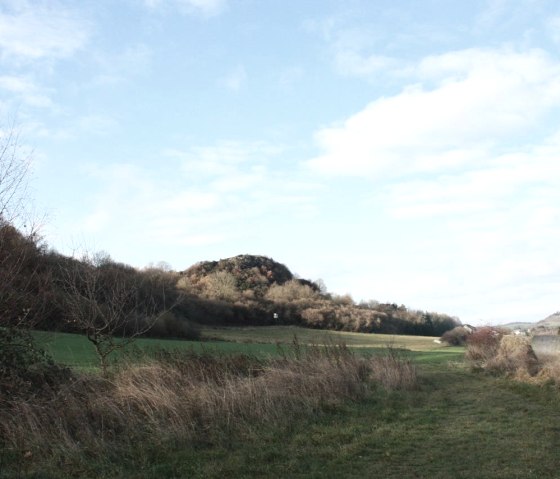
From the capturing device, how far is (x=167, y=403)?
10.3 metres

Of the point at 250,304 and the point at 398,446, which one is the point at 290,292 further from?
the point at 398,446

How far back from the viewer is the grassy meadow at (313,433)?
809 centimetres

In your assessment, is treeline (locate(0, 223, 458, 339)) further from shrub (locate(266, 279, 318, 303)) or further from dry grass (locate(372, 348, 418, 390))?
dry grass (locate(372, 348, 418, 390))

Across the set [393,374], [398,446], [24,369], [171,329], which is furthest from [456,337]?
[24,369]

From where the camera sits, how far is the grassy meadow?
809cm

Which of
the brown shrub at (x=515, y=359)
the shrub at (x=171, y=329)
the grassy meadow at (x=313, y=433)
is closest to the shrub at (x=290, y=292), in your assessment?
the shrub at (x=171, y=329)

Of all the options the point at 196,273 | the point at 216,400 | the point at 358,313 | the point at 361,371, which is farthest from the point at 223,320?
the point at 216,400

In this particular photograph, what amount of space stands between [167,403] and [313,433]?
270 cm

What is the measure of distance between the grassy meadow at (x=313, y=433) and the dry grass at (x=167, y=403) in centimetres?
4

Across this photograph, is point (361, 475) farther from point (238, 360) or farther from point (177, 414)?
point (238, 360)

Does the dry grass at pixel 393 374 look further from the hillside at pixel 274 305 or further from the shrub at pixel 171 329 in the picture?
the hillside at pixel 274 305

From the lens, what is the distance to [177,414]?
1005 cm

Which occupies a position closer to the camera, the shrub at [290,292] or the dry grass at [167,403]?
the dry grass at [167,403]

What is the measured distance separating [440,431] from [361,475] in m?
3.87
